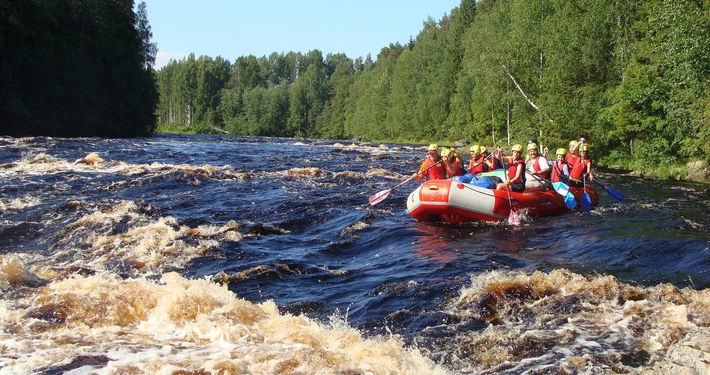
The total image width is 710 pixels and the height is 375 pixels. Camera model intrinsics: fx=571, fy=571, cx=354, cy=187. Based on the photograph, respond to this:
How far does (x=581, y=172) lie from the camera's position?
14.2 metres

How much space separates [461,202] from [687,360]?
21.8 feet

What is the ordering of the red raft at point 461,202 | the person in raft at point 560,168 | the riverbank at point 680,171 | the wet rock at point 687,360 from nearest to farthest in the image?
the wet rock at point 687,360, the red raft at point 461,202, the person in raft at point 560,168, the riverbank at point 680,171

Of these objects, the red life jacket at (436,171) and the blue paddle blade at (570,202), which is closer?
the blue paddle blade at (570,202)

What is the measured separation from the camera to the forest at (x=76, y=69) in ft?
98.7

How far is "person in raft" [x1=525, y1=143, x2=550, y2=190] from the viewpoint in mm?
12523

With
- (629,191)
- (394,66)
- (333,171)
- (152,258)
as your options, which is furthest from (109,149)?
(394,66)

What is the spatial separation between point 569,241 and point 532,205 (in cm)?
210

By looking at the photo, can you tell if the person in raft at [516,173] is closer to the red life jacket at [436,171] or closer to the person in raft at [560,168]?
the red life jacket at [436,171]

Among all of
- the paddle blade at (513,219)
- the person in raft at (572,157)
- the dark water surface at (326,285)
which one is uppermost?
the person in raft at (572,157)

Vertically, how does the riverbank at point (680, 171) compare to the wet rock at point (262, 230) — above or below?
above

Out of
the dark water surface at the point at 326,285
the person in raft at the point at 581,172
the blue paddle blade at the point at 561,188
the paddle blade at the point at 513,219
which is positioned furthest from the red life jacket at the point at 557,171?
the paddle blade at the point at 513,219

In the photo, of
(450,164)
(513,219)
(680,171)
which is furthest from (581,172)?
(680,171)

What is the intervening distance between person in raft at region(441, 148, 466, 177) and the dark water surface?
1.54 meters

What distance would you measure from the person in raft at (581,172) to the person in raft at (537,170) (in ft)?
3.04
